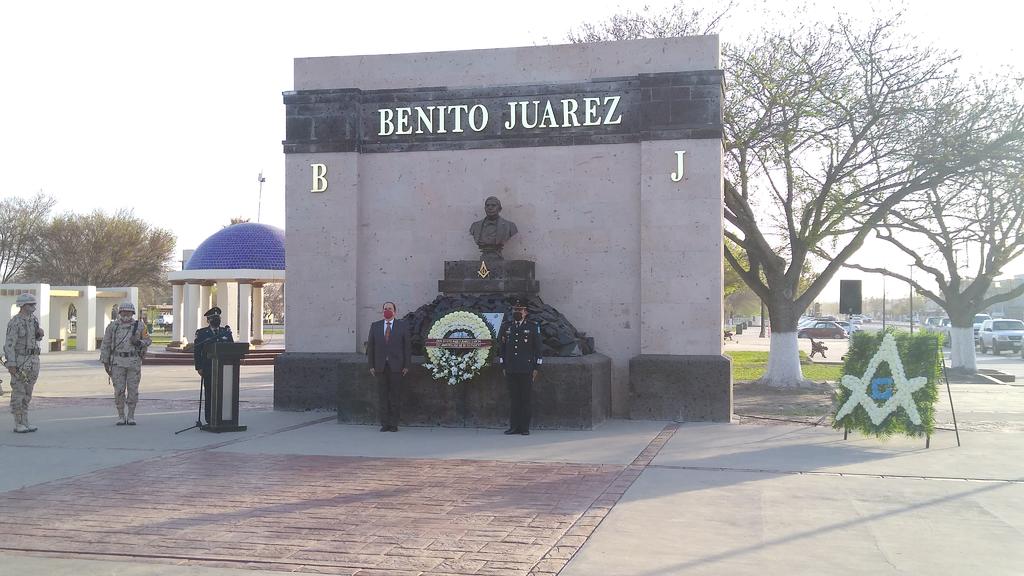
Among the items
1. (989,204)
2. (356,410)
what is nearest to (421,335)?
(356,410)

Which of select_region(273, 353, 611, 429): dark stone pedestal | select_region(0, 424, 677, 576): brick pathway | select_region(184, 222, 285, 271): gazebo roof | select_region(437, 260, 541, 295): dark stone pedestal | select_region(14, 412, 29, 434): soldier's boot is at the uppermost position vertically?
select_region(184, 222, 285, 271): gazebo roof

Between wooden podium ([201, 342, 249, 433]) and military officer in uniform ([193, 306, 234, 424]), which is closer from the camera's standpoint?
wooden podium ([201, 342, 249, 433])

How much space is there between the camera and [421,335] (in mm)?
13508

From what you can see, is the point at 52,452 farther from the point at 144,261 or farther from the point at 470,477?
the point at 144,261

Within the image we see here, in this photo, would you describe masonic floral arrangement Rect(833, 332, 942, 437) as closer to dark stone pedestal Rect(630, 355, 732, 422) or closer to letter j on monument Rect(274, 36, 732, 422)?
dark stone pedestal Rect(630, 355, 732, 422)

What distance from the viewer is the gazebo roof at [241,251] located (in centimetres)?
3481

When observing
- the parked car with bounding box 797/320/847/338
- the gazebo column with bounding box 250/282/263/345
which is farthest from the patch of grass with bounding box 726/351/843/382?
the parked car with bounding box 797/320/847/338

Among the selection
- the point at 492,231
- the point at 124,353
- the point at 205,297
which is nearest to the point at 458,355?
the point at 492,231

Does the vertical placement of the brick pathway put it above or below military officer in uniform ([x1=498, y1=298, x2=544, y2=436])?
below

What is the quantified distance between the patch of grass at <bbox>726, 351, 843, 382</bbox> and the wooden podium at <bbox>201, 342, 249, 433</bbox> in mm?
12954

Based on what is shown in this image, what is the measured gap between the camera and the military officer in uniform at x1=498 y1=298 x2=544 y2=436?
1194 centimetres

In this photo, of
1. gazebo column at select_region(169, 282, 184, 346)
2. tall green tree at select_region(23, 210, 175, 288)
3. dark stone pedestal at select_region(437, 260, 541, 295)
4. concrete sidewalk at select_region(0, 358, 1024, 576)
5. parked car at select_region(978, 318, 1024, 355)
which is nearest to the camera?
concrete sidewalk at select_region(0, 358, 1024, 576)

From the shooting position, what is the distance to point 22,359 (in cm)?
1216

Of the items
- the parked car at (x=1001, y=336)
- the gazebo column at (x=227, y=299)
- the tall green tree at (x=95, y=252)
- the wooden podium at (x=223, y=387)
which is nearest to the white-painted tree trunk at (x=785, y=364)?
the wooden podium at (x=223, y=387)
